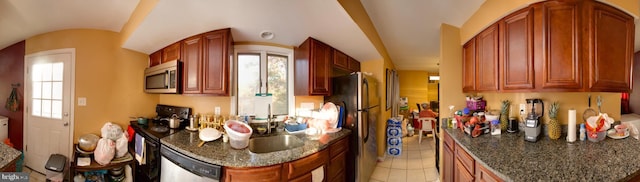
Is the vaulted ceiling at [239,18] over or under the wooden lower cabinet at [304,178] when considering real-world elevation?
over

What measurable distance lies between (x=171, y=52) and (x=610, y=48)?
3.90m

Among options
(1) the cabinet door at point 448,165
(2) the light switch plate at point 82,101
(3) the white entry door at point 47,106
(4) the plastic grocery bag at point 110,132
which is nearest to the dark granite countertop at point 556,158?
(1) the cabinet door at point 448,165

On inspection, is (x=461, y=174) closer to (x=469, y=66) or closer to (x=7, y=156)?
(x=469, y=66)

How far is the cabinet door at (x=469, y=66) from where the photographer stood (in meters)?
2.04

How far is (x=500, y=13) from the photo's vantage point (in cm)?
167

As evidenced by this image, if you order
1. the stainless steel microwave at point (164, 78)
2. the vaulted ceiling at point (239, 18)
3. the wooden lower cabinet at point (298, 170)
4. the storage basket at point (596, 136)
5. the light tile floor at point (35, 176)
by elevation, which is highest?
the vaulted ceiling at point (239, 18)

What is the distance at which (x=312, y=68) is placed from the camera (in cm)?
221

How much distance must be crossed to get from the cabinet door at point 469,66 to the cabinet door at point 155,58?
361 centimetres

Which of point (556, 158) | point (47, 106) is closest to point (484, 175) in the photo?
point (556, 158)

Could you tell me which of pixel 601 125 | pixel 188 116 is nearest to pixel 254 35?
pixel 188 116

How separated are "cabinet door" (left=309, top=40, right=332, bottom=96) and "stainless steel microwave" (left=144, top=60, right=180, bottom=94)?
145 cm

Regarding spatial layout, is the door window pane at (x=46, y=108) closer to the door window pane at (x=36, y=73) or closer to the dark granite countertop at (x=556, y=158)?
the door window pane at (x=36, y=73)

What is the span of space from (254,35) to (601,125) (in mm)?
2973

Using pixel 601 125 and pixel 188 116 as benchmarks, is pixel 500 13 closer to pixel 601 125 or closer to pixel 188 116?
pixel 601 125
